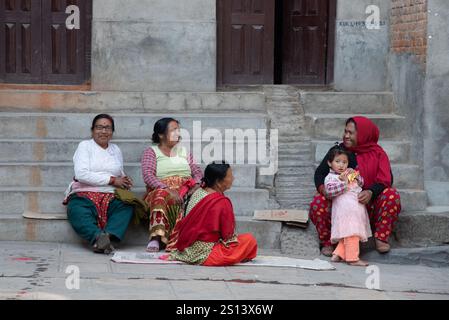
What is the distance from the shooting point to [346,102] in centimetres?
1097

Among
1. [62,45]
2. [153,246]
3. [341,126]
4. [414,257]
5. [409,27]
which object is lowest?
[414,257]

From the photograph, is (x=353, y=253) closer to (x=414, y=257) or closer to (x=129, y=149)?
(x=414, y=257)

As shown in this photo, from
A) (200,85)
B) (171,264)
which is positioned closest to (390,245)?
(171,264)

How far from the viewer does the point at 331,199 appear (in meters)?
9.23

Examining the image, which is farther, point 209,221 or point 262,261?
point 262,261

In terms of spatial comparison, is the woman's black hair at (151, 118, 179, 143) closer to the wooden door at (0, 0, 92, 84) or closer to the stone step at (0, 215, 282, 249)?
the stone step at (0, 215, 282, 249)

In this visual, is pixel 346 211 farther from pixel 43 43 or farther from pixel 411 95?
pixel 43 43

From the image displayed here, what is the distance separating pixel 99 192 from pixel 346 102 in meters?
3.15

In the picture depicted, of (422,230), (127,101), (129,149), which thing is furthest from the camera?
(127,101)

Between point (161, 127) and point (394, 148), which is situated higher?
point (161, 127)

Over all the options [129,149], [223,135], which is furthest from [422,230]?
[129,149]

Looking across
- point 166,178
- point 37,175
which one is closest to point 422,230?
point 166,178

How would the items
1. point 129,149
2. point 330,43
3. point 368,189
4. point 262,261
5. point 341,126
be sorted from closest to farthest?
point 262,261 < point 368,189 < point 129,149 < point 341,126 < point 330,43

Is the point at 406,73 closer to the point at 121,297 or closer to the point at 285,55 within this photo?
the point at 285,55
